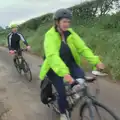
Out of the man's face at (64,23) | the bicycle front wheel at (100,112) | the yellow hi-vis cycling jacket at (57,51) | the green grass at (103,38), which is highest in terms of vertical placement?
the man's face at (64,23)

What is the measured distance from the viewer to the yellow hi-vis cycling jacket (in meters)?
5.81

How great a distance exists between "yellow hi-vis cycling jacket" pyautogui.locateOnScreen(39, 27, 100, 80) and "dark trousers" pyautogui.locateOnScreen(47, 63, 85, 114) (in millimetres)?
155

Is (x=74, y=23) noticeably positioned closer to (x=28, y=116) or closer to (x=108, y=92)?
(x=108, y=92)

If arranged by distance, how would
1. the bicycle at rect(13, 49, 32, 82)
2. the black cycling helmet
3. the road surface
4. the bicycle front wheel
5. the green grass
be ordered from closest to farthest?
the bicycle front wheel → the black cycling helmet → the road surface → the green grass → the bicycle at rect(13, 49, 32, 82)

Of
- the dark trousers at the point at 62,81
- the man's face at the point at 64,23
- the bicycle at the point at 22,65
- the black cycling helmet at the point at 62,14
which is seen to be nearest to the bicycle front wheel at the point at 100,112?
the dark trousers at the point at 62,81

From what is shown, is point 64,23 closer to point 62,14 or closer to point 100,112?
point 62,14

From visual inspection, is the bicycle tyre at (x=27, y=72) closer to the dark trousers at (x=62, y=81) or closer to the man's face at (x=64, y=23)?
the dark trousers at (x=62, y=81)

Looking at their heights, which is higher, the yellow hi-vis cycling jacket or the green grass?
the yellow hi-vis cycling jacket

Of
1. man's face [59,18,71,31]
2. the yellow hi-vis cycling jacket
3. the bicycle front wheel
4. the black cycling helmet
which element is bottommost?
the bicycle front wheel

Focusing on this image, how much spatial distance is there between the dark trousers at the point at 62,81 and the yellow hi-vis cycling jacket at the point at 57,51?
0.51 feet

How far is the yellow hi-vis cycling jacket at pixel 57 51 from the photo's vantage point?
5.81 m

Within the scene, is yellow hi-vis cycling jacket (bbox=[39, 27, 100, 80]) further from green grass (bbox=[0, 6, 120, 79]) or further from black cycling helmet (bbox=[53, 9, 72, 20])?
green grass (bbox=[0, 6, 120, 79])

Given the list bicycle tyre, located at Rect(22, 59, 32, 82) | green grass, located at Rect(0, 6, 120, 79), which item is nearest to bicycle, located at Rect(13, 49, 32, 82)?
bicycle tyre, located at Rect(22, 59, 32, 82)

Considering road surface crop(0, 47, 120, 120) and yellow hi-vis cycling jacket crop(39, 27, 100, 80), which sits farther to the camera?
road surface crop(0, 47, 120, 120)
